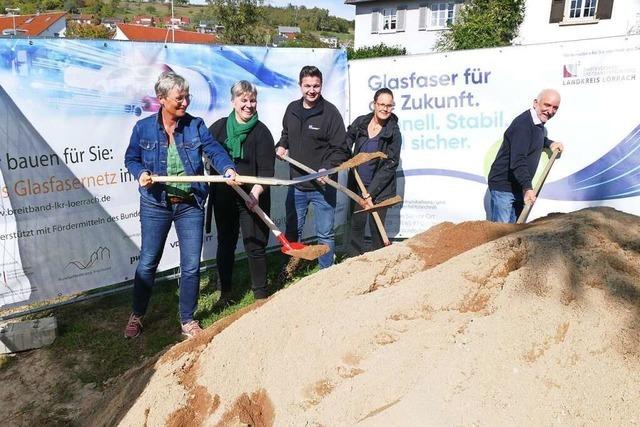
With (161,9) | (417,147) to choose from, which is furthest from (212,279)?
(161,9)

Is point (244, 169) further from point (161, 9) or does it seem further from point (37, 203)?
point (161, 9)

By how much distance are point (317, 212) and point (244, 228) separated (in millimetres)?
855

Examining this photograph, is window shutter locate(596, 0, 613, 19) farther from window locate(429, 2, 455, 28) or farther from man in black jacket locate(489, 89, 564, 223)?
man in black jacket locate(489, 89, 564, 223)

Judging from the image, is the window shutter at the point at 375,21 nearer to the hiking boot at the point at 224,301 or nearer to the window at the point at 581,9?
the window at the point at 581,9

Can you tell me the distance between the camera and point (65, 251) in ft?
14.7

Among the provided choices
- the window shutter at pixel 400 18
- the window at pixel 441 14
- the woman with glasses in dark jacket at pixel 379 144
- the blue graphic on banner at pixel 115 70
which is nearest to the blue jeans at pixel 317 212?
the woman with glasses in dark jacket at pixel 379 144

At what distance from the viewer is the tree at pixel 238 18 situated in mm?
24375

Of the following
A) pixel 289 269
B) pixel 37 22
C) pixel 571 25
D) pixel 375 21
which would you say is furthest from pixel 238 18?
pixel 37 22

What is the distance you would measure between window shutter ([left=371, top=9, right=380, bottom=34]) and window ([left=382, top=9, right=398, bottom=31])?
304 mm

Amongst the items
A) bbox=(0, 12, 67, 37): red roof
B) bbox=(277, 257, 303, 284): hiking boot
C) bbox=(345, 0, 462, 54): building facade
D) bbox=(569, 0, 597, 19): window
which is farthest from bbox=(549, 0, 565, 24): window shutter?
bbox=(0, 12, 67, 37): red roof

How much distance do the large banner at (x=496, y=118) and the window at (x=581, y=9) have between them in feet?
61.0

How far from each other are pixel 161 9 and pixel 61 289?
151m

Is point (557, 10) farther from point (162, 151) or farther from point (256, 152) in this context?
point (162, 151)

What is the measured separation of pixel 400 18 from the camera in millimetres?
30672
